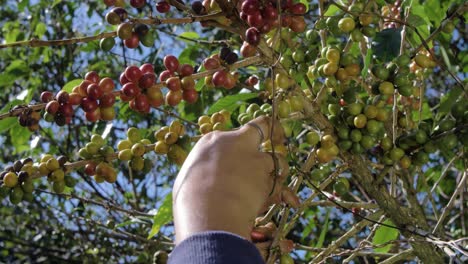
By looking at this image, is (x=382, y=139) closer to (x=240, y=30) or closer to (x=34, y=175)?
(x=240, y=30)

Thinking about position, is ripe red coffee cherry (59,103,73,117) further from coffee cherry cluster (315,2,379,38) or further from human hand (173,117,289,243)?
coffee cherry cluster (315,2,379,38)

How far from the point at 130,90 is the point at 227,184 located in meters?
0.37

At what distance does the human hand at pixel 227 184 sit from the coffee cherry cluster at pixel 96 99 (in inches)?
10.3

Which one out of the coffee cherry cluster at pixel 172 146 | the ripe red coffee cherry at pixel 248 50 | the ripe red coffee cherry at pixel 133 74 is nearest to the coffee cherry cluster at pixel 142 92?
the ripe red coffee cherry at pixel 133 74

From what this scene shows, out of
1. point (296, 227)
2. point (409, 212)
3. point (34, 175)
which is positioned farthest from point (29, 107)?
point (296, 227)

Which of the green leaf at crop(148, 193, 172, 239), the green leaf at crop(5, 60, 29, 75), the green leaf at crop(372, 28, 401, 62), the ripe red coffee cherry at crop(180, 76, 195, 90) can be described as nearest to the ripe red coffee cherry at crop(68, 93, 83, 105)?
the ripe red coffee cherry at crop(180, 76, 195, 90)

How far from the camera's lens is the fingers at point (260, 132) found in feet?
4.76

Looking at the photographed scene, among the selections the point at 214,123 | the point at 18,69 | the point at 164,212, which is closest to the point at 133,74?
the point at 214,123

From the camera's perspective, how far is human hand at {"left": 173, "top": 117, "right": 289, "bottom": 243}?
1.28 meters

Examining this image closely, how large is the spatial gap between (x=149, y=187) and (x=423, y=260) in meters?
2.89

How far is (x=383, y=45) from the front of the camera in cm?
177

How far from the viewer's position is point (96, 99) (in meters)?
1.57

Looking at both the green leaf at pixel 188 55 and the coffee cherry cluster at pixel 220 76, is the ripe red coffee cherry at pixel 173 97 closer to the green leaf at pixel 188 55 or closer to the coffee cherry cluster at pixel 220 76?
the coffee cherry cluster at pixel 220 76

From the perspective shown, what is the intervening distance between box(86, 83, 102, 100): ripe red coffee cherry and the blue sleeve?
48 cm
